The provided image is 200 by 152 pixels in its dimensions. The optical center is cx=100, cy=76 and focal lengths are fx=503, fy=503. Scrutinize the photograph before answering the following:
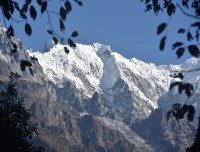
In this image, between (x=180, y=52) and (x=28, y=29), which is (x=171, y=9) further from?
(x=28, y=29)

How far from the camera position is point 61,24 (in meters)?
9.52

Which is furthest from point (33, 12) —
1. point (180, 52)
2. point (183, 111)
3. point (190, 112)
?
point (190, 112)

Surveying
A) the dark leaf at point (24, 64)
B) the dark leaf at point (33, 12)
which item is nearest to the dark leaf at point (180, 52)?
the dark leaf at point (33, 12)

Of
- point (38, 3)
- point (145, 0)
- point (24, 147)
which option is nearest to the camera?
point (38, 3)

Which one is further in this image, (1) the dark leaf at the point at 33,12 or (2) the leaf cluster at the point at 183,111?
(1) the dark leaf at the point at 33,12

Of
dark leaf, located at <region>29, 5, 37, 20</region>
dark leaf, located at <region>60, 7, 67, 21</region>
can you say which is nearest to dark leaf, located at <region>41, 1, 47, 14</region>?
dark leaf, located at <region>29, 5, 37, 20</region>

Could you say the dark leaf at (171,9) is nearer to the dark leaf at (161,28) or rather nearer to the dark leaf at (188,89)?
the dark leaf at (161,28)

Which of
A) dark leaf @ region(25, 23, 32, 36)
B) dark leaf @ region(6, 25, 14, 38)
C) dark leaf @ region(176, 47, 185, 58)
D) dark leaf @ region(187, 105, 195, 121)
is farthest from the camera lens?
dark leaf @ region(6, 25, 14, 38)

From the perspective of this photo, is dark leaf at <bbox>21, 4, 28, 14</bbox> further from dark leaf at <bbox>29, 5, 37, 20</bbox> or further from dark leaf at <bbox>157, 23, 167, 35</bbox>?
dark leaf at <bbox>157, 23, 167, 35</bbox>

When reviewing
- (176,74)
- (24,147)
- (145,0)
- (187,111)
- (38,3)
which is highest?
(24,147)

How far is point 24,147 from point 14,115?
8.26 m

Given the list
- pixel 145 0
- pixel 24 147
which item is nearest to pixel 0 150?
pixel 24 147

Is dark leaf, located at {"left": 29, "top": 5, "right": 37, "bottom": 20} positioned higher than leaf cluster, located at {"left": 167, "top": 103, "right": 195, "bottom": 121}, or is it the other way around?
dark leaf, located at {"left": 29, "top": 5, "right": 37, "bottom": 20}

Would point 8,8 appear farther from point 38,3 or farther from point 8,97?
point 8,97
